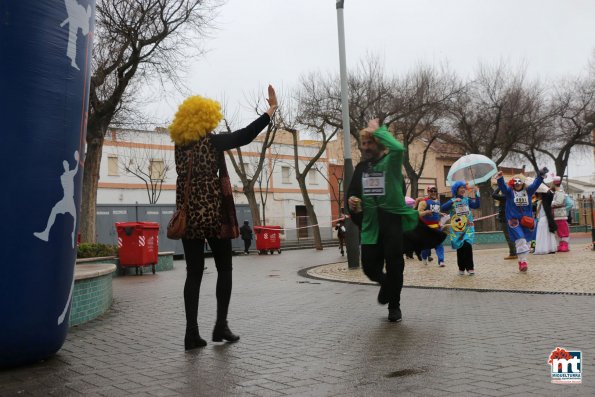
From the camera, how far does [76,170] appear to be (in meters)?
4.34

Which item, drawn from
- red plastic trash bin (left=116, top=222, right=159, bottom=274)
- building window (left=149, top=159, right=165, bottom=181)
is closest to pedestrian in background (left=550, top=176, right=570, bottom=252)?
red plastic trash bin (left=116, top=222, right=159, bottom=274)

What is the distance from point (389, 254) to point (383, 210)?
0.45 meters

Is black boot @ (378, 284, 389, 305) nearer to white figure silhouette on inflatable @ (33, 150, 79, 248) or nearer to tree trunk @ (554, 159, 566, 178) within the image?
white figure silhouette on inflatable @ (33, 150, 79, 248)

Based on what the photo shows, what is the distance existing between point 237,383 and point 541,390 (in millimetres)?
1769

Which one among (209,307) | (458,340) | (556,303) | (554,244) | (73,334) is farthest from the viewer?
(554,244)

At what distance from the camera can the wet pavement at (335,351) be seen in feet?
11.6

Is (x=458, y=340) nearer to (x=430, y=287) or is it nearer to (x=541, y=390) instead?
(x=541, y=390)

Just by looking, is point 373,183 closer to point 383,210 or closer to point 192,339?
point 383,210

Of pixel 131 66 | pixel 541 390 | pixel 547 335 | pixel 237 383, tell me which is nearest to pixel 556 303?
pixel 547 335

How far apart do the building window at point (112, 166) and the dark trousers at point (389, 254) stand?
3851cm

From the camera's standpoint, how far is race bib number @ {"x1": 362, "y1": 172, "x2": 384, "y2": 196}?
5.99 meters

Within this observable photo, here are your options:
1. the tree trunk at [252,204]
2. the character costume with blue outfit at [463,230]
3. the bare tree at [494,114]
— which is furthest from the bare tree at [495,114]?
the character costume with blue outfit at [463,230]

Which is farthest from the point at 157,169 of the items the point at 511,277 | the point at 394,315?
the point at 394,315

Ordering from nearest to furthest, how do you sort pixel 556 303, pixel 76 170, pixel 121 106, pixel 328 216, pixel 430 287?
pixel 76 170 → pixel 556 303 → pixel 430 287 → pixel 121 106 → pixel 328 216
